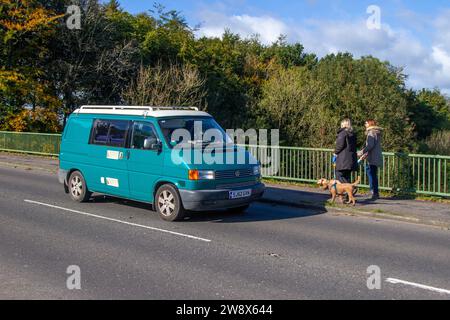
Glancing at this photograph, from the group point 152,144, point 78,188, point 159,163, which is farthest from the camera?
point 78,188

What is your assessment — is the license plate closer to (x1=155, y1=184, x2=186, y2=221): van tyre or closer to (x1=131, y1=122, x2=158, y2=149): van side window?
(x1=155, y1=184, x2=186, y2=221): van tyre

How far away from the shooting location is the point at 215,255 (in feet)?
25.0

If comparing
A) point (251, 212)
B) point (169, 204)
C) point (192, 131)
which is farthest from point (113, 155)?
point (251, 212)

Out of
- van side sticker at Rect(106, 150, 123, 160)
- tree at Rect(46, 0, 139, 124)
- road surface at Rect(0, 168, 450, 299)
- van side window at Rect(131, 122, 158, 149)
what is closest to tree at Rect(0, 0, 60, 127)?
tree at Rect(46, 0, 139, 124)

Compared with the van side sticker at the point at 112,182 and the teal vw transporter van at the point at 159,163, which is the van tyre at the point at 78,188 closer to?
the teal vw transporter van at the point at 159,163

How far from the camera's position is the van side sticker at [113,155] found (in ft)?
36.4

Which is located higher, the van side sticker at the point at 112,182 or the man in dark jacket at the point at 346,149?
the man in dark jacket at the point at 346,149

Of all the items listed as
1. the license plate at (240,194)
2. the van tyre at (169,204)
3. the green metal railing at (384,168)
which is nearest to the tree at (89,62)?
the green metal railing at (384,168)

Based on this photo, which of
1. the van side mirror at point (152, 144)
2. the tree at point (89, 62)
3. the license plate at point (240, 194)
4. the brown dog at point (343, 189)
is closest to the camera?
the license plate at point (240, 194)

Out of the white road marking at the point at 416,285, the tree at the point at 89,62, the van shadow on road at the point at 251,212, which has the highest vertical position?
the tree at the point at 89,62

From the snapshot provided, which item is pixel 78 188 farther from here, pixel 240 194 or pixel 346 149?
pixel 346 149

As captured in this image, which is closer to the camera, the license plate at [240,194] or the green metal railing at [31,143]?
the license plate at [240,194]

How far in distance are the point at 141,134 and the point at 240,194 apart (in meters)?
2.40

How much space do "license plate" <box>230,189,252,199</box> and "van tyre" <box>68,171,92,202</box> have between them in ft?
12.5
